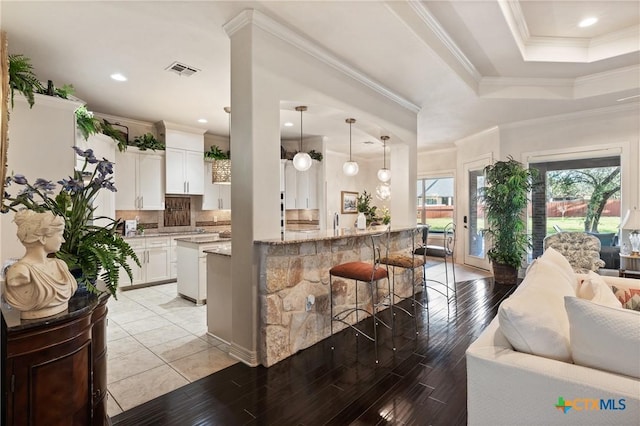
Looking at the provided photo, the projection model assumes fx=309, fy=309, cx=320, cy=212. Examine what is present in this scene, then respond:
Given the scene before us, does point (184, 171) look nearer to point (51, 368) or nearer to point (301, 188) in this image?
point (301, 188)

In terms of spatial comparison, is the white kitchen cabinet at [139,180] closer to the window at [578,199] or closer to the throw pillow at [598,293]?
the throw pillow at [598,293]

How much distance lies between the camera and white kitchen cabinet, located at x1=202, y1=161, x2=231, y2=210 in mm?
6285

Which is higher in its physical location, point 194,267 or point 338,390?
point 194,267

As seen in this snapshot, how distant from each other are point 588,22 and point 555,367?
4.00 metres

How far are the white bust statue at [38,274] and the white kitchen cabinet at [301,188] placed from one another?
218 inches

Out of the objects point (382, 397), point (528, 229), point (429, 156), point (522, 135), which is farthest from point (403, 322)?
point (429, 156)

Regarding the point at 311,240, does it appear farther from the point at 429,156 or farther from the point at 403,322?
the point at 429,156

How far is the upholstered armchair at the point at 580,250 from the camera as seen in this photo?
13.1 ft

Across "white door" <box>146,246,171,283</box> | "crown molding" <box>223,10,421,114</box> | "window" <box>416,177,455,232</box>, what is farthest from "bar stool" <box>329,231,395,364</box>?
"window" <box>416,177,455,232</box>

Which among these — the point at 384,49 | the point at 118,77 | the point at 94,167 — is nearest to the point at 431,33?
the point at 384,49

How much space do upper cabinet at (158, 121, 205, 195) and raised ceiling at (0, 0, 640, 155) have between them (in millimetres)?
578

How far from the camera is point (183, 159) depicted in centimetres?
591

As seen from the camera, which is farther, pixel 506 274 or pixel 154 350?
pixel 506 274

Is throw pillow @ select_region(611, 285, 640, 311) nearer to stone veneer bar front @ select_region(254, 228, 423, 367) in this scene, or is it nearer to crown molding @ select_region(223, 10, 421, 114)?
stone veneer bar front @ select_region(254, 228, 423, 367)
